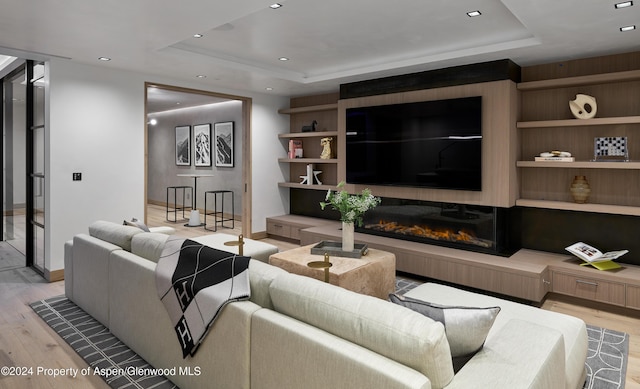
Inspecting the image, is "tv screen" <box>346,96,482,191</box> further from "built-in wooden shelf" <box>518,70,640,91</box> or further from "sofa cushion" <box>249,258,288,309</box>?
"sofa cushion" <box>249,258,288,309</box>

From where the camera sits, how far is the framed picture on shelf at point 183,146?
9.86 m

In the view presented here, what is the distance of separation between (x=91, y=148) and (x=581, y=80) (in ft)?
16.8

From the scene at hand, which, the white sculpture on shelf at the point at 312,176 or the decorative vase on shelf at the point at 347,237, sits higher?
the white sculpture on shelf at the point at 312,176

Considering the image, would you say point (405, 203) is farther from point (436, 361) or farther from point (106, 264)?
point (436, 361)

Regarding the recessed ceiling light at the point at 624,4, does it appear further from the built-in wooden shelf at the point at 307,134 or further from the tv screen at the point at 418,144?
the built-in wooden shelf at the point at 307,134

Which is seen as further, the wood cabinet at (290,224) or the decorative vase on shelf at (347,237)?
the wood cabinet at (290,224)

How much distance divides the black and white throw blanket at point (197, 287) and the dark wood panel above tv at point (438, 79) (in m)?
3.39

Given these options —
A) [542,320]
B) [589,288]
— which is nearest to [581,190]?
[589,288]

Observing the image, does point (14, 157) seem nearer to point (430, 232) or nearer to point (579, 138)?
point (430, 232)

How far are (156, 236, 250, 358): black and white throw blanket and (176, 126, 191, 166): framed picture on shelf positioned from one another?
7925mm

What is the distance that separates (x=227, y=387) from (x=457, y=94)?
378 centimetres

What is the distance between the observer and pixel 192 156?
9805 mm

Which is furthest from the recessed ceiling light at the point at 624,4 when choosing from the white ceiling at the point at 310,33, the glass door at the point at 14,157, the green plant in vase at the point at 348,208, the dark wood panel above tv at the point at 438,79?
the glass door at the point at 14,157

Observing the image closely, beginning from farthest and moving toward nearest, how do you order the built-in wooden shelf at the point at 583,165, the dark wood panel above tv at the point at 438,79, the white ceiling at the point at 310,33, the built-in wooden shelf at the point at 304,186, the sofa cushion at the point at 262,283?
1. the built-in wooden shelf at the point at 304,186
2. the dark wood panel above tv at the point at 438,79
3. the built-in wooden shelf at the point at 583,165
4. the white ceiling at the point at 310,33
5. the sofa cushion at the point at 262,283
